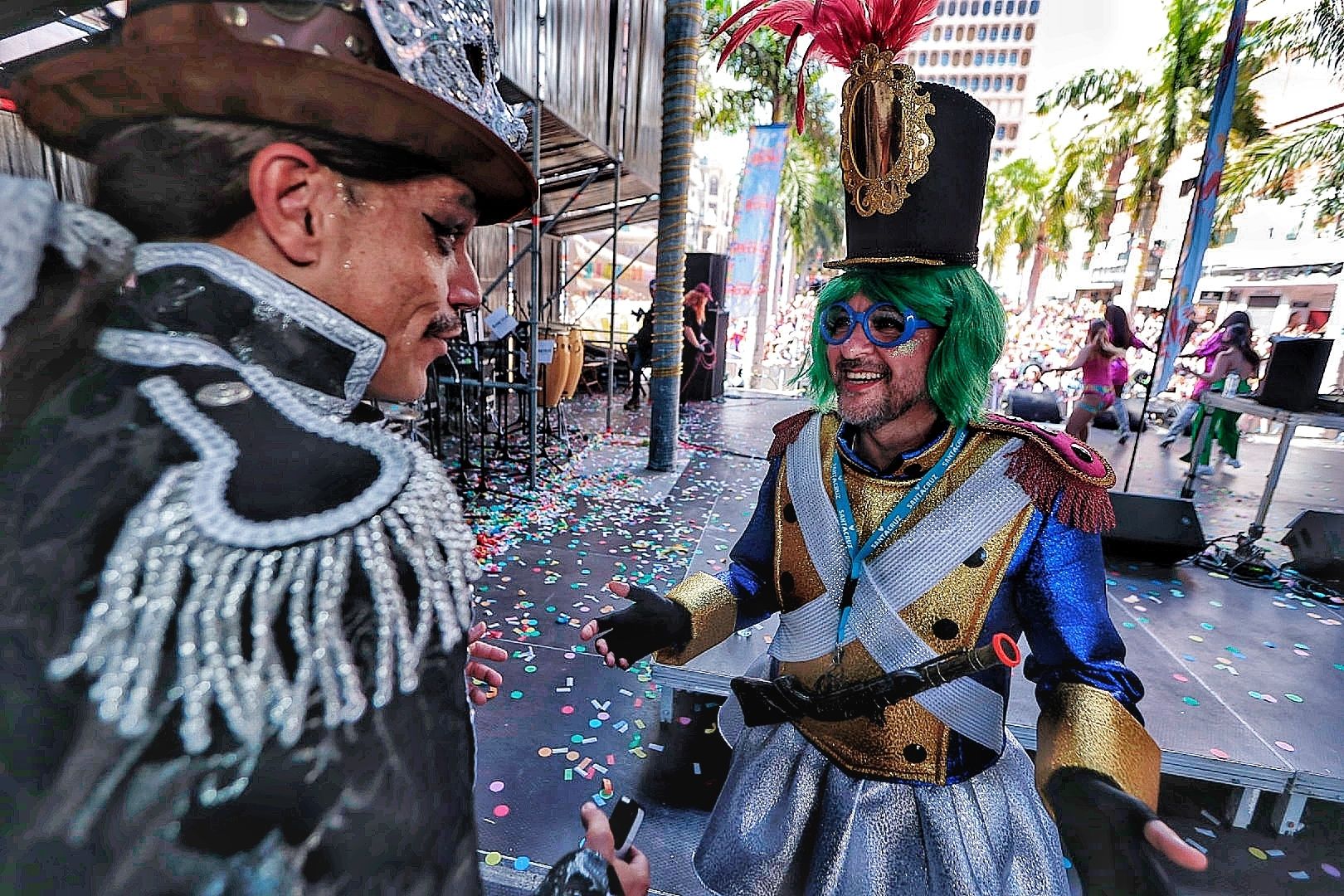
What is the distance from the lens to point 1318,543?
207 inches

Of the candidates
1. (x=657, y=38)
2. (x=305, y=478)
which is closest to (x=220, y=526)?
(x=305, y=478)

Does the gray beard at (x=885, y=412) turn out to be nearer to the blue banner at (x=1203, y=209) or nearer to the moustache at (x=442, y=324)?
the moustache at (x=442, y=324)

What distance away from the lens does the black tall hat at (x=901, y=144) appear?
1572 millimetres

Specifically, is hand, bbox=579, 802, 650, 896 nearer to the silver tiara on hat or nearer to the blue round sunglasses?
the silver tiara on hat

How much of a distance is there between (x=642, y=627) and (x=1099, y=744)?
41.3 inches

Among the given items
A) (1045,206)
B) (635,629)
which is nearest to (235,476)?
(635,629)

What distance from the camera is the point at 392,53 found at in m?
0.75

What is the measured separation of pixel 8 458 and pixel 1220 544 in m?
8.12

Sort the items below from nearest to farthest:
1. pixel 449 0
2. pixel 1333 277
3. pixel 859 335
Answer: pixel 449 0 < pixel 859 335 < pixel 1333 277

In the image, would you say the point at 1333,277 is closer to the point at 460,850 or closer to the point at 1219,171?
the point at 1219,171

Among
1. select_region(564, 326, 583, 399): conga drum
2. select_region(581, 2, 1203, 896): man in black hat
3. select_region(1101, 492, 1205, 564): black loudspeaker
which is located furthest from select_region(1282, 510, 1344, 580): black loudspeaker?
select_region(564, 326, 583, 399): conga drum

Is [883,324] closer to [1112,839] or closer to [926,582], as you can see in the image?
[926,582]

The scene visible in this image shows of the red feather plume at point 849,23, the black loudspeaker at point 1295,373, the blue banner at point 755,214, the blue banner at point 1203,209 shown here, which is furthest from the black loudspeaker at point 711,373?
the red feather plume at point 849,23

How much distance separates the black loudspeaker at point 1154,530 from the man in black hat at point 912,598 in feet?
15.2
